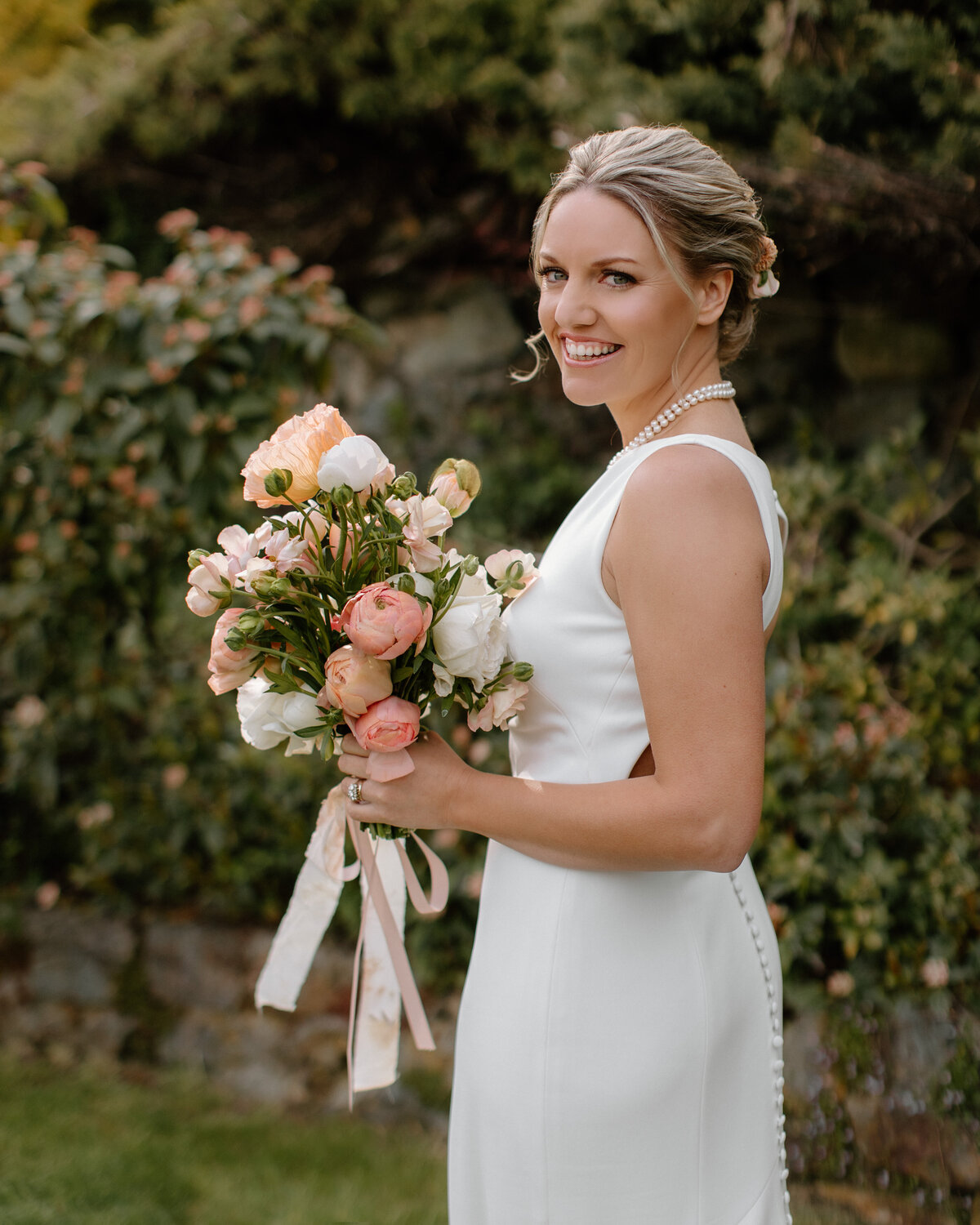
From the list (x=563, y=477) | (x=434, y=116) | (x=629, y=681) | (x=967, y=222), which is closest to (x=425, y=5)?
(x=434, y=116)

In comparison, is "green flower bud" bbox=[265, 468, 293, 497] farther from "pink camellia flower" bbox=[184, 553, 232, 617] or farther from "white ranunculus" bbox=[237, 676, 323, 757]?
"white ranunculus" bbox=[237, 676, 323, 757]

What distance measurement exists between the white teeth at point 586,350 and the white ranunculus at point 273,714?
0.60 metres

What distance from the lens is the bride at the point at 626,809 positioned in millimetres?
1316

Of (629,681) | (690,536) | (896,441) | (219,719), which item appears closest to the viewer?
(690,536)

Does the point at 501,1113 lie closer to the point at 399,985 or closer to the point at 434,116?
the point at 399,985

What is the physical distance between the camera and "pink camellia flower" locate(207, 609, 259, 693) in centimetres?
138

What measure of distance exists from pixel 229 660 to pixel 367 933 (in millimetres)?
635

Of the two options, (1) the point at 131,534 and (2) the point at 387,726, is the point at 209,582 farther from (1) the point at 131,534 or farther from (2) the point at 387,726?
(1) the point at 131,534

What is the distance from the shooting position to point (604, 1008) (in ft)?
4.73

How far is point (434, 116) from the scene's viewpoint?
4508 mm

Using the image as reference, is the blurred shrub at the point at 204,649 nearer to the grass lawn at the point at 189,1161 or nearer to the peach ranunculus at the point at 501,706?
the grass lawn at the point at 189,1161

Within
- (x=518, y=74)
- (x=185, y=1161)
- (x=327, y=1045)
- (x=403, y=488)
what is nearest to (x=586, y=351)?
(x=403, y=488)

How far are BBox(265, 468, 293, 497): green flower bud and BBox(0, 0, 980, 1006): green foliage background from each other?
1.99 m

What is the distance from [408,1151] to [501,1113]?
1.98 metres
